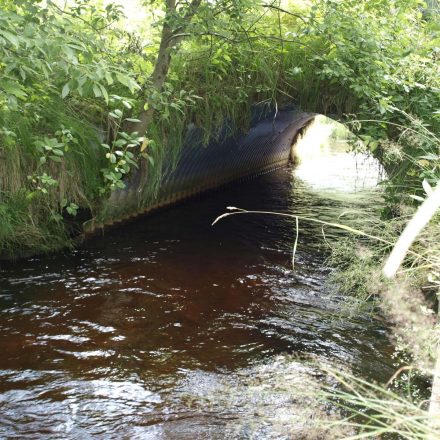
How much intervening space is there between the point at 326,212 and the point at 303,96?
3211mm

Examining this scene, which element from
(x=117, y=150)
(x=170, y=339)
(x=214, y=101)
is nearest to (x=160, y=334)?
(x=170, y=339)

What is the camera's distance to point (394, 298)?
3773 mm

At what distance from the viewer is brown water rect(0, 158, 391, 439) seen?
3441 millimetres

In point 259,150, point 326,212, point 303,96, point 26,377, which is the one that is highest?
point 303,96

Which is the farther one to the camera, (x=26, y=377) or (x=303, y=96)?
(x=303, y=96)

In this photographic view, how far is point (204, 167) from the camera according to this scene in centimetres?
1123

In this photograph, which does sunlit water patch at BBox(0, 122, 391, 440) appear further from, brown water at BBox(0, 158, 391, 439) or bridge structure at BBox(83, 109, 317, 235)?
bridge structure at BBox(83, 109, 317, 235)

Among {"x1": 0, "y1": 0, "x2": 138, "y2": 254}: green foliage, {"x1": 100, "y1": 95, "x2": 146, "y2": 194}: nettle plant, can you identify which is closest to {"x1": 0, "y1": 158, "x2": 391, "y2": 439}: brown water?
{"x1": 0, "y1": 0, "x2": 138, "y2": 254}: green foliage

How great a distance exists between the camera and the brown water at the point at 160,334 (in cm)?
344

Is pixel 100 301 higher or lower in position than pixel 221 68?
lower

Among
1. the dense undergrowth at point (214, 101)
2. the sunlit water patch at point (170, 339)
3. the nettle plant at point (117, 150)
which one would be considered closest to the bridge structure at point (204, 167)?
the dense undergrowth at point (214, 101)

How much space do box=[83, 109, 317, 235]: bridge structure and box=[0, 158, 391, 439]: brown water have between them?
0.57m

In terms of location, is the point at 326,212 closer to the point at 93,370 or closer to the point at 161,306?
the point at 161,306

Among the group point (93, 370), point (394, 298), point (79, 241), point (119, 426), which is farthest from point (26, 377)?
point (79, 241)
